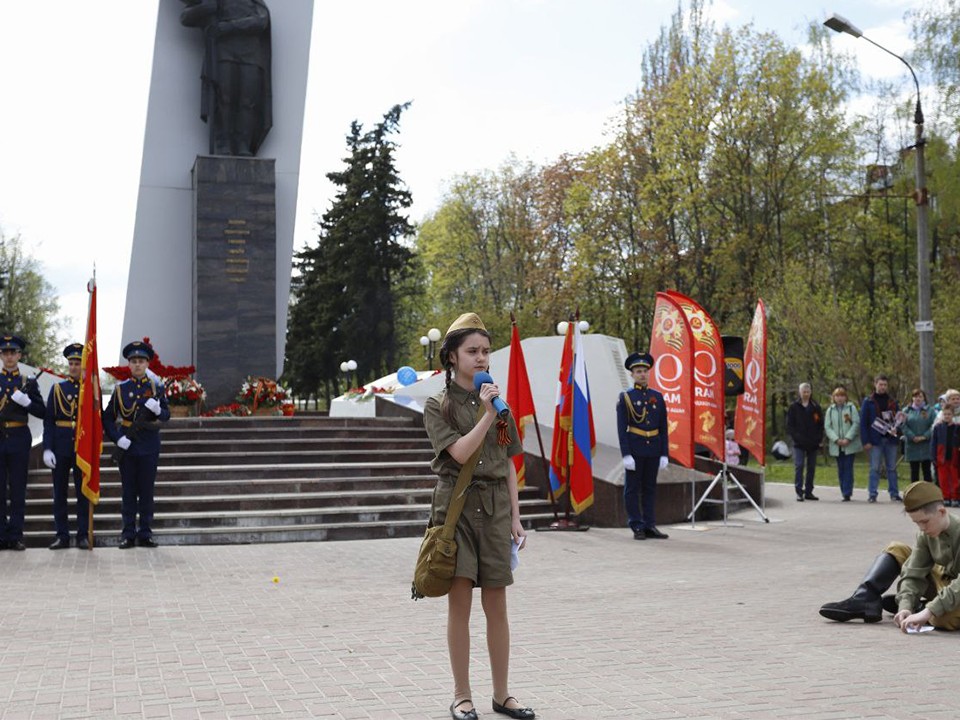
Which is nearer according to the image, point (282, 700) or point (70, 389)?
point (282, 700)

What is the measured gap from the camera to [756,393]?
52.2 ft

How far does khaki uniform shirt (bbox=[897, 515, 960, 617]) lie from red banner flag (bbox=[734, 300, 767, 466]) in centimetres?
869

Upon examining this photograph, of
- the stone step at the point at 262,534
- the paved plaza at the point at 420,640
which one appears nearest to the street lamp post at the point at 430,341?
the stone step at the point at 262,534

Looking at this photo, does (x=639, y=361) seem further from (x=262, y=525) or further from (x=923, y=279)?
(x=923, y=279)

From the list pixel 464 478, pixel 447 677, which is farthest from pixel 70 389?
pixel 464 478

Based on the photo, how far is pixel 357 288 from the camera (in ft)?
158

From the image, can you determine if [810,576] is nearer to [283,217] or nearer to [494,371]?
[494,371]

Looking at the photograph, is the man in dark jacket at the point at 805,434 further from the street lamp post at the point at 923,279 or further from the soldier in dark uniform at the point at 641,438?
the soldier in dark uniform at the point at 641,438

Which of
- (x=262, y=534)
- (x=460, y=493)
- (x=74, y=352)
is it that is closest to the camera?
(x=460, y=493)

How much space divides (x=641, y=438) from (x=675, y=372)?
5.09 ft

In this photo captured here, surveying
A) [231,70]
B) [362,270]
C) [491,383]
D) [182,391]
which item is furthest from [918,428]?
[362,270]

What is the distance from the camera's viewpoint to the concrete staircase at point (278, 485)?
12578mm

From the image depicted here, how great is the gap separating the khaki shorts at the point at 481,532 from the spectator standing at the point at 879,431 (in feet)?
46.3

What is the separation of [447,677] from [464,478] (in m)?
1.50
